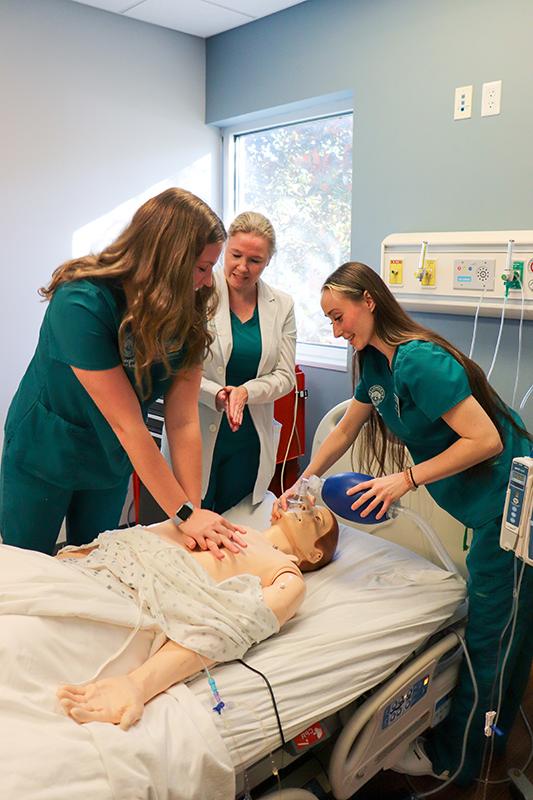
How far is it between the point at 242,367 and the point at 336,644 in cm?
100

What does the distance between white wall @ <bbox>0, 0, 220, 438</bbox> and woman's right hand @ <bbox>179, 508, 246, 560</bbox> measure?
1.58m

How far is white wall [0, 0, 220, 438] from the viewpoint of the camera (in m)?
2.81

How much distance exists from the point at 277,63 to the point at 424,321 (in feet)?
4.55

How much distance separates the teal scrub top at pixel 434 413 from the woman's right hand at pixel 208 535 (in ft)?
1.64

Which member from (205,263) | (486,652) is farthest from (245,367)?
(486,652)

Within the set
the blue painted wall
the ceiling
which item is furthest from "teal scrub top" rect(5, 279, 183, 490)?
the ceiling

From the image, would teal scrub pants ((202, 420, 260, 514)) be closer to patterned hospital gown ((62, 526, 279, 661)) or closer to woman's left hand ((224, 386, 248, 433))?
woman's left hand ((224, 386, 248, 433))

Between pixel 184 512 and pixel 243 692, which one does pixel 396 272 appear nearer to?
pixel 184 512

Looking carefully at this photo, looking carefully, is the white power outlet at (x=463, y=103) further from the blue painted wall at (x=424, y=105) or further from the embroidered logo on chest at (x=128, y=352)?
the embroidered logo on chest at (x=128, y=352)

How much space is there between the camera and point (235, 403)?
2.03 meters

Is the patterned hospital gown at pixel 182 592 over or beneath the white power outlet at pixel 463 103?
beneath

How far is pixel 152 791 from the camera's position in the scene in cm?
114

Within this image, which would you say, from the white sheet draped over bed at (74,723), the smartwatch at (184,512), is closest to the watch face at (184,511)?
the smartwatch at (184,512)

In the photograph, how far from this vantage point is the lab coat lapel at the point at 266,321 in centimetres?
227
